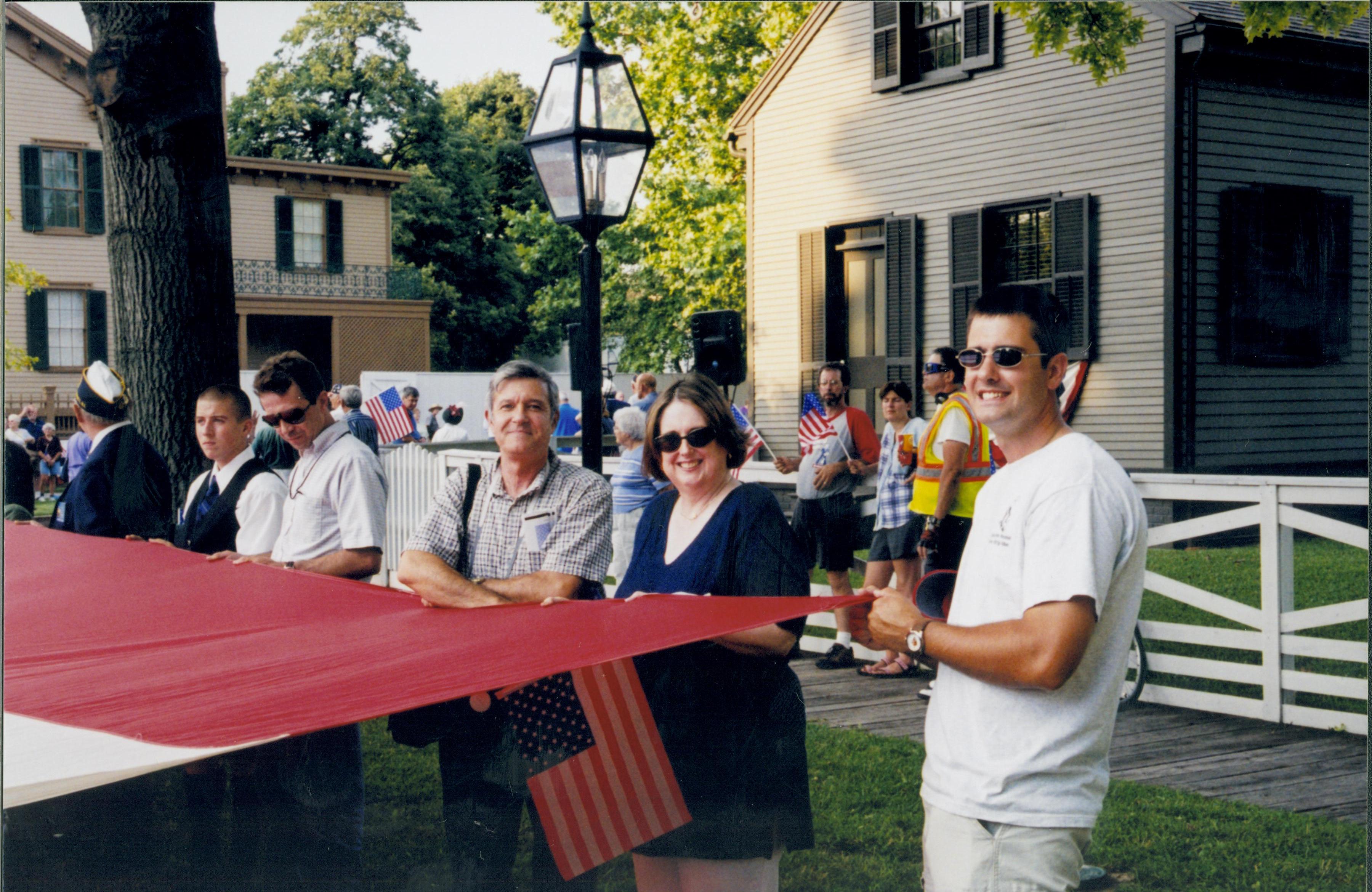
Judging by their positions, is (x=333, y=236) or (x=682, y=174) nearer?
(x=333, y=236)

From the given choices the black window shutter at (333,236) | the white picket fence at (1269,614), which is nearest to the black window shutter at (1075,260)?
the white picket fence at (1269,614)

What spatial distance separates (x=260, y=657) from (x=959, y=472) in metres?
4.93

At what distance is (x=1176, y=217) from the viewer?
551 inches

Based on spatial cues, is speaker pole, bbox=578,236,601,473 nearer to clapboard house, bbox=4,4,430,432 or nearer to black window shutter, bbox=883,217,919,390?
clapboard house, bbox=4,4,430,432

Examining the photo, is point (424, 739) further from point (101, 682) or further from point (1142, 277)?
point (1142, 277)

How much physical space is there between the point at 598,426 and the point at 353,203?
1120cm

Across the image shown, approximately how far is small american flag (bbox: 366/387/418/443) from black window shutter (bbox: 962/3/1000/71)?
346 inches

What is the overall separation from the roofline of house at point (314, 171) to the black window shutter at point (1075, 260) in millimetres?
7741

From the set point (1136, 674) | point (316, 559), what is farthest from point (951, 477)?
point (316, 559)

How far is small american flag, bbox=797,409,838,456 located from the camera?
909 cm

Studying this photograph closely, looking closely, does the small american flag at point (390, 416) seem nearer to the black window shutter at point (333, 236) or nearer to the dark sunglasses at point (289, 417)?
the black window shutter at point (333, 236)

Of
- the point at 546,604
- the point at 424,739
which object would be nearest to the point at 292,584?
the point at 424,739

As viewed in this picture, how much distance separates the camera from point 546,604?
3408 mm

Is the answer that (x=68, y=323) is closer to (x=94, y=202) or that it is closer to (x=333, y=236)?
(x=94, y=202)
